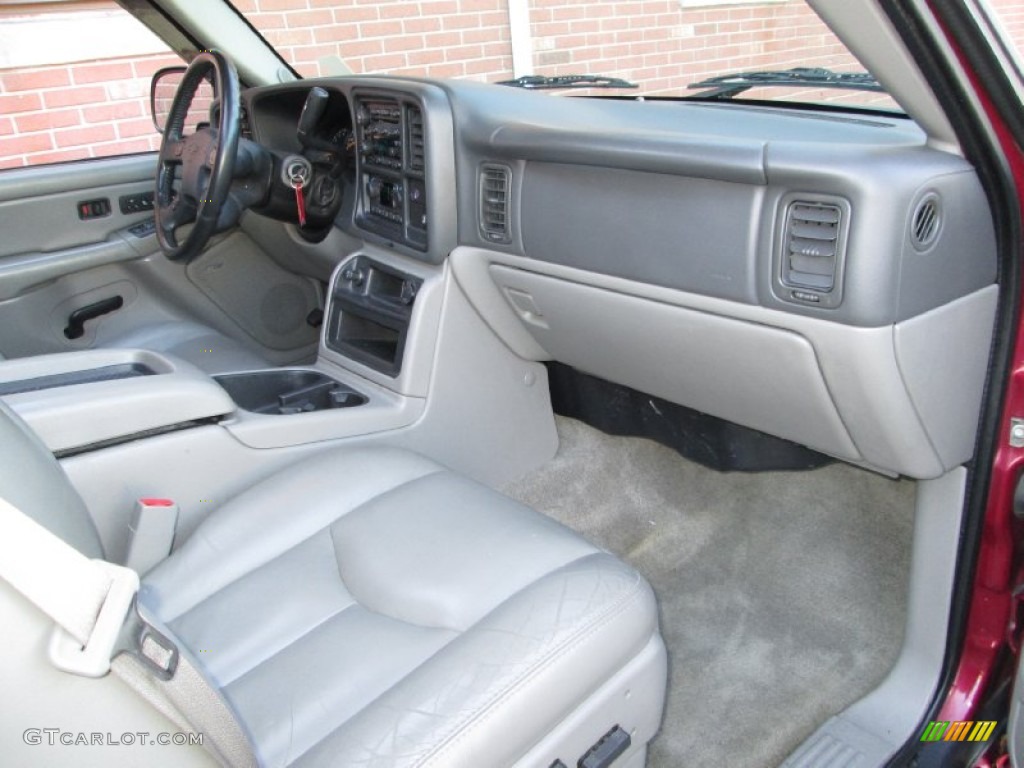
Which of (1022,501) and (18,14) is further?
(18,14)

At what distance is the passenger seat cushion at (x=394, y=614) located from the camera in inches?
42.1

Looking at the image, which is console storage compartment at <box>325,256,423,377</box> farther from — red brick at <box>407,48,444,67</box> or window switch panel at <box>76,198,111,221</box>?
red brick at <box>407,48,444,67</box>

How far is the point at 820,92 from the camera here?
1.77 meters

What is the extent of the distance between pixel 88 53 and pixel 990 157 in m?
3.02

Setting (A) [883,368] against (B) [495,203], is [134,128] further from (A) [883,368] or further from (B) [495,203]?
(A) [883,368]

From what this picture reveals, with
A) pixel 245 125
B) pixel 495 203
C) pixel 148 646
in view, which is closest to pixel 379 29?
pixel 245 125

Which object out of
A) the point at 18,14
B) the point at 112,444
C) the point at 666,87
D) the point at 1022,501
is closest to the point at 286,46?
the point at 18,14

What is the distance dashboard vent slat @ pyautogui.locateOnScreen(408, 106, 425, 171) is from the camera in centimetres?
192

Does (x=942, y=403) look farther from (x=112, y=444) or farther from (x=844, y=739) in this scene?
(x=112, y=444)

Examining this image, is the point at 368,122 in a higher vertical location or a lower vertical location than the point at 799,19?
lower

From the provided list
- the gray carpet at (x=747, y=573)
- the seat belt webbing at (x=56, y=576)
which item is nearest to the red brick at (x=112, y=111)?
the gray carpet at (x=747, y=573)

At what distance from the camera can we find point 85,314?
2.53 metres

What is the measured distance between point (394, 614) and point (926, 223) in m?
0.90

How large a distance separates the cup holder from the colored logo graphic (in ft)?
4.17
